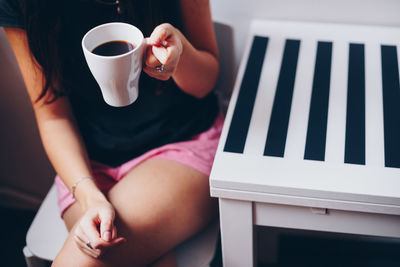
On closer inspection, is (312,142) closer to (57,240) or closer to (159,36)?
(159,36)

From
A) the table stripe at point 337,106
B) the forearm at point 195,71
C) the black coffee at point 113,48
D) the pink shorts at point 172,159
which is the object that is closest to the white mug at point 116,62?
the black coffee at point 113,48

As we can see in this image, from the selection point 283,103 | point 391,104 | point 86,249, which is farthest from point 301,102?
point 86,249

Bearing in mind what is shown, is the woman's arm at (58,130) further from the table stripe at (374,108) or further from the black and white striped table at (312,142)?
the table stripe at (374,108)

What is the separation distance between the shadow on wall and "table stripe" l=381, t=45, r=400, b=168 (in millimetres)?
928

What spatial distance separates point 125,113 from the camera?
978mm

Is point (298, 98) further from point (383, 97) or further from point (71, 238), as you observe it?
point (71, 238)

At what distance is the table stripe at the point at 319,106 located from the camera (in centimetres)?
77

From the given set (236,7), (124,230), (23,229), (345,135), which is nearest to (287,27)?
(236,7)

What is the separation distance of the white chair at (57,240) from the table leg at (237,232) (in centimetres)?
5

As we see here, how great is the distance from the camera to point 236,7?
3.61ft

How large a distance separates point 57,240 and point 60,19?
0.45m

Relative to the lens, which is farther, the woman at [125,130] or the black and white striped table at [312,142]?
the woman at [125,130]

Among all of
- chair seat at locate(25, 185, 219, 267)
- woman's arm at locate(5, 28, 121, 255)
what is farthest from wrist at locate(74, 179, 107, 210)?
chair seat at locate(25, 185, 219, 267)

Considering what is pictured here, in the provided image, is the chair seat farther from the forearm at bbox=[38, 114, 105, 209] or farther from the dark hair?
the dark hair
